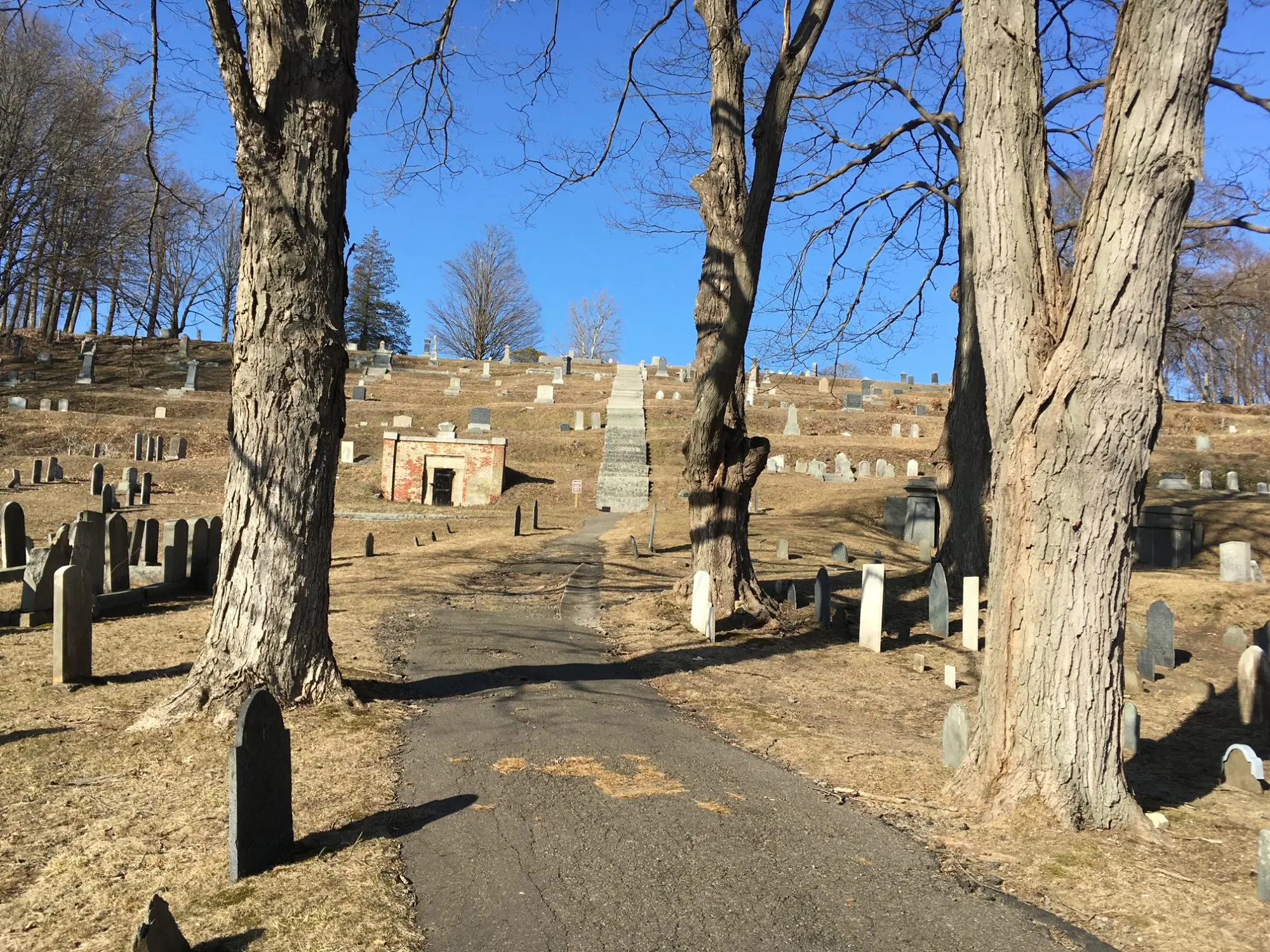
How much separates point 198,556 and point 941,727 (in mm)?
9685

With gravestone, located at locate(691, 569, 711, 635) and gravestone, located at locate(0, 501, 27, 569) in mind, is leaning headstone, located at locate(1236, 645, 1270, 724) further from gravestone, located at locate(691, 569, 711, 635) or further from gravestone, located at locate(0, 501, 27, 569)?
gravestone, located at locate(0, 501, 27, 569)

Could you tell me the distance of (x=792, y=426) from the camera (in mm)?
39250

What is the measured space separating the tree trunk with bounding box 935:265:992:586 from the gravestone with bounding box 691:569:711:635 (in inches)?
187

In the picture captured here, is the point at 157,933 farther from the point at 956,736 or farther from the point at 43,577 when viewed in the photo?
the point at 43,577

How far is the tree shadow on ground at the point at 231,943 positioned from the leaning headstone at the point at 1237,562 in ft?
43.9

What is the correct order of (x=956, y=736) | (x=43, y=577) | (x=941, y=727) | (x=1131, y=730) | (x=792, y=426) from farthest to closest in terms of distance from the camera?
(x=792, y=426), (x=43, y=577), (x=941, y=727), (x=1131, y=730), (x=956, y=736)

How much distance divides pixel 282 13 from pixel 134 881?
552 cm

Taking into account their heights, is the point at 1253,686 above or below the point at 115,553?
below

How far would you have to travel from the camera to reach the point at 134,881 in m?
3.72

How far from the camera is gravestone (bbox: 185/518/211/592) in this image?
471 inches

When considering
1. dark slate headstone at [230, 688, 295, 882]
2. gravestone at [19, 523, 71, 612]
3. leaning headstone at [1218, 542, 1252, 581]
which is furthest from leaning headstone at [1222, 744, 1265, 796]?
gravestone at [19, 523, 71, 612]

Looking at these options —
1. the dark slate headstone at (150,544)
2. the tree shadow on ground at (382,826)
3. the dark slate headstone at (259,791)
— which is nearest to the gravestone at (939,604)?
the tree shadow on ground at (382,826)

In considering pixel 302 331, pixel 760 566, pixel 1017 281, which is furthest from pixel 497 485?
pixel 1017 281

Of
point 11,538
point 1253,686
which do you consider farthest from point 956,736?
point 11,538
